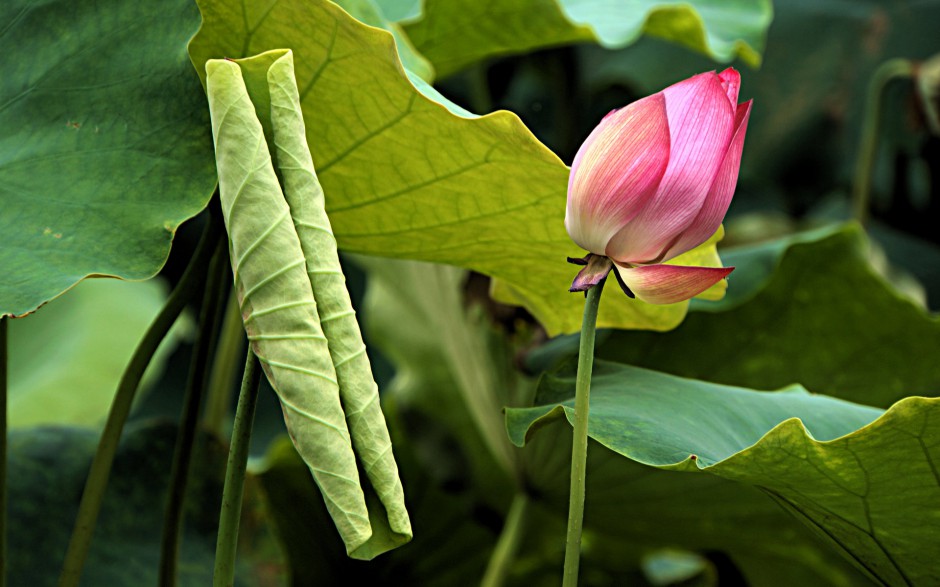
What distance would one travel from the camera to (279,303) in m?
0.41

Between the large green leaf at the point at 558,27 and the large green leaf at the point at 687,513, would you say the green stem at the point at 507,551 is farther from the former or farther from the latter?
the large green leaf at the point at 558,27

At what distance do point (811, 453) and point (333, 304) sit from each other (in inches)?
9.4

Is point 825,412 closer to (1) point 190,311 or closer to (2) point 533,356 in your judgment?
(2) point 533,356

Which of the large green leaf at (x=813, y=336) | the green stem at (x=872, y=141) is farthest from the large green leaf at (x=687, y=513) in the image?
the green stem at (x=872, y=141)

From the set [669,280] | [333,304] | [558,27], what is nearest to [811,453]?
[669,280]

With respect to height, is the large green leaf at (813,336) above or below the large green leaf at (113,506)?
below

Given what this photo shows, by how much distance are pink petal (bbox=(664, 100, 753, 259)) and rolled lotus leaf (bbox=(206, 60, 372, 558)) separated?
0.56ft

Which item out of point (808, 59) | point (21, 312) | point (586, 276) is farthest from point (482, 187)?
point (808, 59)

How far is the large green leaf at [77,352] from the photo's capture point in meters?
1.20

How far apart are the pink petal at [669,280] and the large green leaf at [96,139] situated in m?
0.23

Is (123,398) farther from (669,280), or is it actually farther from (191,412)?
(669,280)

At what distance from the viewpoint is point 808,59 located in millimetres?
1635

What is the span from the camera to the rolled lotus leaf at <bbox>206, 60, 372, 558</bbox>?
399 millimetres

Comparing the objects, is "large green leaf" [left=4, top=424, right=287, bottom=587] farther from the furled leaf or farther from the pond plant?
the furled leaf
